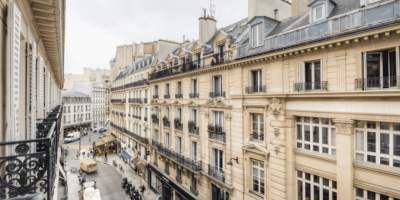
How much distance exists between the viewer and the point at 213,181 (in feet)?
56.3

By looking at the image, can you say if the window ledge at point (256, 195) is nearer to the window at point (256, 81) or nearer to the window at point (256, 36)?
the window at point (256, 81)

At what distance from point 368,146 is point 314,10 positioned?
627cm

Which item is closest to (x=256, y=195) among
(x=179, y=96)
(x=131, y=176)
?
(x=179, y=96)

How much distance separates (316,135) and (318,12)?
5517 millimetres

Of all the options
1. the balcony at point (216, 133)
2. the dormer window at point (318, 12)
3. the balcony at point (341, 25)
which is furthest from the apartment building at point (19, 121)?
the balcony at point (216, 133)

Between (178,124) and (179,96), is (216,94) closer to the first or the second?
(179,96)

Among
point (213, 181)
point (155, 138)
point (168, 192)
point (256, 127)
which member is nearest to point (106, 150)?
point (155, 138)

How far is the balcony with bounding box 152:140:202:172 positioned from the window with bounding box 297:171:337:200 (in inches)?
326

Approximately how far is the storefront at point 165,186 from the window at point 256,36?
482 inches

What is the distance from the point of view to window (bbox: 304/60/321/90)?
11022mm

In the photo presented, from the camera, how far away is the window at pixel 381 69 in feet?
28.7

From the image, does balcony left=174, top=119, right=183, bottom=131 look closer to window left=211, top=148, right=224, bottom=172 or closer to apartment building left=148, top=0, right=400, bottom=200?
apartment building left=148, top=0, right=400, bottom=200

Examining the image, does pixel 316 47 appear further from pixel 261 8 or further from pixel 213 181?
pixel 213 181

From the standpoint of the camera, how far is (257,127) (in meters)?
13.9
